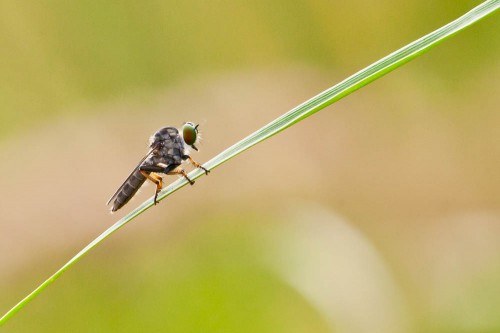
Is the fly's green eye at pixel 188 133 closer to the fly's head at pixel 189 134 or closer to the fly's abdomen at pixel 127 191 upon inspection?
the fly's head at pixel 189 134

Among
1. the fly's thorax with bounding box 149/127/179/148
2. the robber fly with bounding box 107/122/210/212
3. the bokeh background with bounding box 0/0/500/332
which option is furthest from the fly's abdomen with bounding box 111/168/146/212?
the bokeh background with bounding box 0/0/500/332

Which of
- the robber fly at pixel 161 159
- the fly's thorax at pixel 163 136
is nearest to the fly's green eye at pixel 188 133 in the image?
the robber fly at pixel 161 159

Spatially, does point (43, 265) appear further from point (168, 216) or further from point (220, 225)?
point (220, 225)

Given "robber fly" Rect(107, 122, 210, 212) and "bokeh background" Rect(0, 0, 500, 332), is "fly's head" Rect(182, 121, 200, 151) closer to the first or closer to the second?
"robber fly" Rect(107, 122, 210, 212)

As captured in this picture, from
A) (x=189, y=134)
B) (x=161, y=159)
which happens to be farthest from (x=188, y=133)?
(x=161, y=159)

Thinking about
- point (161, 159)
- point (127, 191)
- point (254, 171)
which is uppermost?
point (254, 171)

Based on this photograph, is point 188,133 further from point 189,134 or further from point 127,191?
point 127,191

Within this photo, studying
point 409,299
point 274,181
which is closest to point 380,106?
point 274,181
